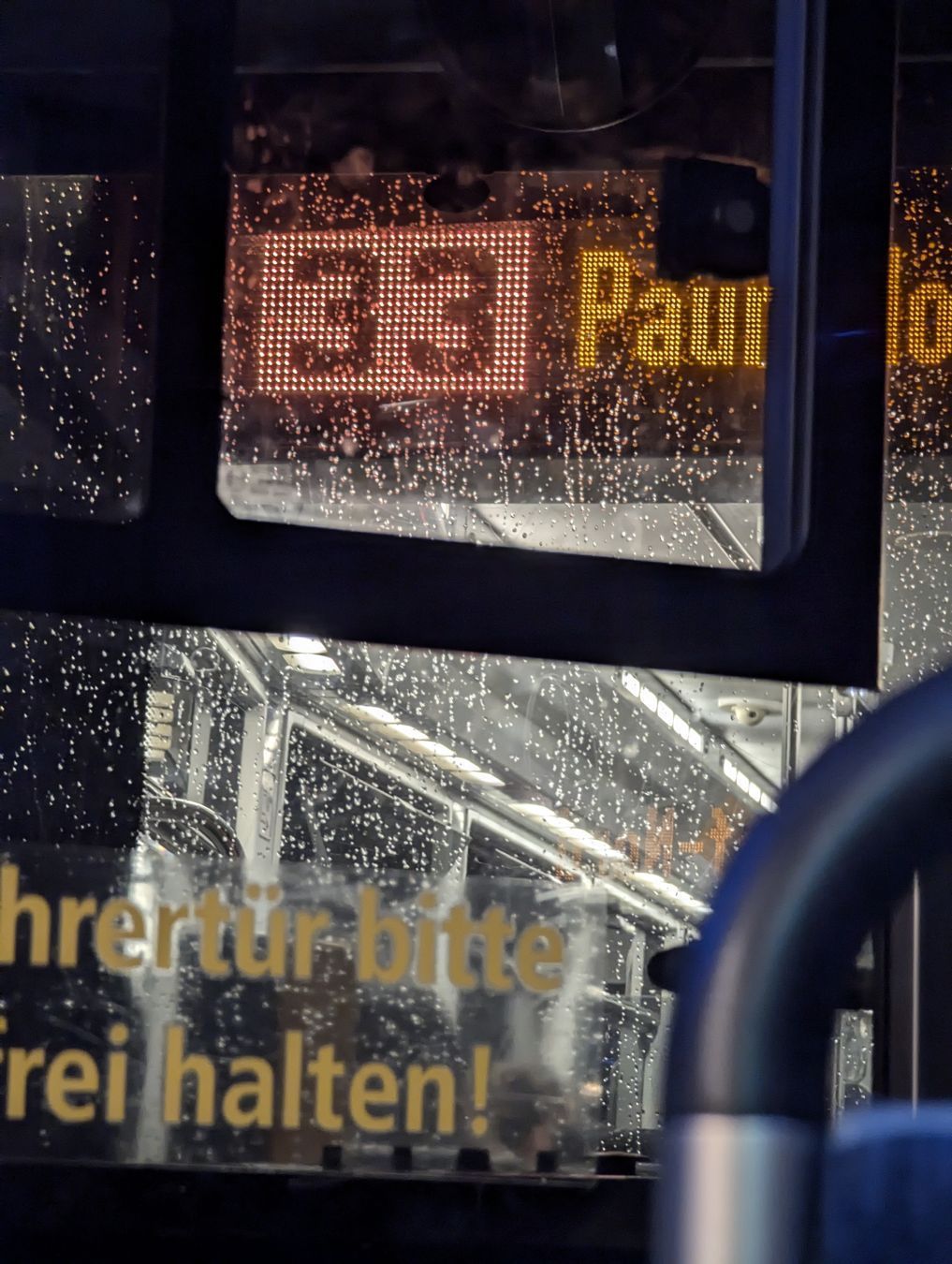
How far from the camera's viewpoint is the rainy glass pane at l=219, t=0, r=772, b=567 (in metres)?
1.41

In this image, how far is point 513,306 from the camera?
144 centimetres

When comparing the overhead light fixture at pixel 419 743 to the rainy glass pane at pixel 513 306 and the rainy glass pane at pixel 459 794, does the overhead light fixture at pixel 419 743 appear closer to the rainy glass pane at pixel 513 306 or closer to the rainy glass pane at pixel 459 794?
the rainy glass pane at pixel 459 794

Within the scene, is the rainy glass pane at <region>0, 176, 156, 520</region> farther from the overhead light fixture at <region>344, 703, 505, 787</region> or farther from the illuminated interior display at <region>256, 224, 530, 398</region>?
the overhead light fixture at <region>344, 703, 505, 787</region>

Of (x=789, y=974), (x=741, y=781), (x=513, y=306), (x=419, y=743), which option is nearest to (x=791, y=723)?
(x=741, y=781)

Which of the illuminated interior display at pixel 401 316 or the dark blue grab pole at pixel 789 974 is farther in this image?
the illuminated interior display at pixel 401 316

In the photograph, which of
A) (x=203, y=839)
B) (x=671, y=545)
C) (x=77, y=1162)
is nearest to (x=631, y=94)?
(x=671, y=545)

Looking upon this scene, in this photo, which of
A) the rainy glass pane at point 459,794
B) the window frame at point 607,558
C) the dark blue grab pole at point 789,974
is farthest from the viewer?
the rainy glass pane at point 459,794

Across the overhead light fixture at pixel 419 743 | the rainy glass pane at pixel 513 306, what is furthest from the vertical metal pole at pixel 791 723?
the overhead light fixture at pixel 419 743

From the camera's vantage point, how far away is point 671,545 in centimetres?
140

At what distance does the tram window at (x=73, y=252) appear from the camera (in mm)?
1433

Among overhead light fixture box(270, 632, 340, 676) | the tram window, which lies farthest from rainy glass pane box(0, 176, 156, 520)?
overhead light fixture box(270, 632, 340, 676)

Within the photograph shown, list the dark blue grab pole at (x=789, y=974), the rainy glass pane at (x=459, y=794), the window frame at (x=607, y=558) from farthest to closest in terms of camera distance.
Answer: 1. the rainy glass pane at (x=459, y=794)
2. the window frame at (x=607, y=558)
3. the dark blue grab pole at (x=789, y=974)

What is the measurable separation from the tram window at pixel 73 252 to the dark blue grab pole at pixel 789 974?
3.80 feet

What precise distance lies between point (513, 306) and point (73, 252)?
42 centimetres
